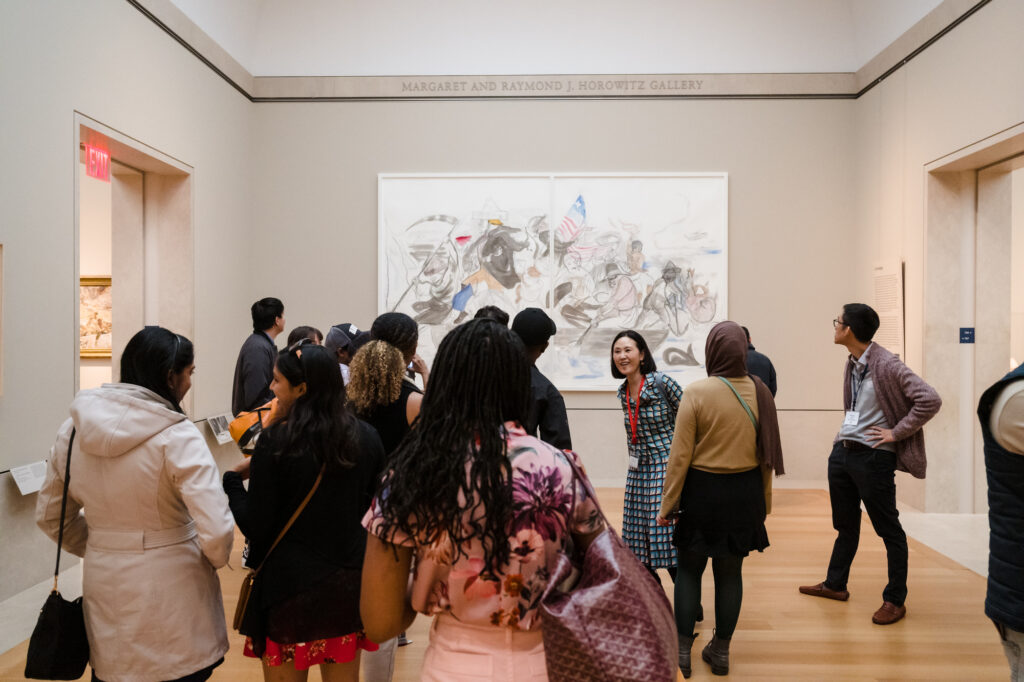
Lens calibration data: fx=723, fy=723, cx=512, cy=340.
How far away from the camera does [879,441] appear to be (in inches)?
201

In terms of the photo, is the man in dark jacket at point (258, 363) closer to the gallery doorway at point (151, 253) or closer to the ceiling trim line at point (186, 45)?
the gallery doorway at point (151, 253)

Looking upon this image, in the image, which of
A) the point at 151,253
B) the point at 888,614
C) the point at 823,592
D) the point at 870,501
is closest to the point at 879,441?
the point at 870,501

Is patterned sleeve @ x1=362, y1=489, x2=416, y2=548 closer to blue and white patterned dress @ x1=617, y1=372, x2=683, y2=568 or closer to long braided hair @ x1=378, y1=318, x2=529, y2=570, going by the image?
long braided hair @ x1=378, y1=318, x2=529, y2=570

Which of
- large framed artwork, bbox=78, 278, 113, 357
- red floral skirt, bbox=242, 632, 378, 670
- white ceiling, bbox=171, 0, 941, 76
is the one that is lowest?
red floral skirt, bbox=242, 632, 378, 670

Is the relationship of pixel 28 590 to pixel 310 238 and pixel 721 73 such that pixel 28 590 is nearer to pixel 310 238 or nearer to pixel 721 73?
pixel 310 238

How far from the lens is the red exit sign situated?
6602mm

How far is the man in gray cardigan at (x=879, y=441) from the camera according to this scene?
5035 millimetres

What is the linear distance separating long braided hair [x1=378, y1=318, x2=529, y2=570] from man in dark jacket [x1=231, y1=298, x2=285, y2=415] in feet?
15.7

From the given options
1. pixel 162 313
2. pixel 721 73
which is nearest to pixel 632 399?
pixel 162 313

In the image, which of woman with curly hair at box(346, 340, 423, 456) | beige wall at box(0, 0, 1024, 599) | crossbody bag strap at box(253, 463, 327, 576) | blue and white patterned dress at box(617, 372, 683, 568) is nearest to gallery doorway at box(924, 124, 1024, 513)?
beige wall at box(0, 0, 1024, 599)

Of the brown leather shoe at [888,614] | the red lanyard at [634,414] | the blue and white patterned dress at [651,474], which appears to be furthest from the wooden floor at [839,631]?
the red lanyard at [634,414]

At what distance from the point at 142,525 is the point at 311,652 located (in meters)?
0.78

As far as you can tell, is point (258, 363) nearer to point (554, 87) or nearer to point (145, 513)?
point (145, 513)

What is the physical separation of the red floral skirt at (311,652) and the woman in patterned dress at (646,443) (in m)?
2.32
